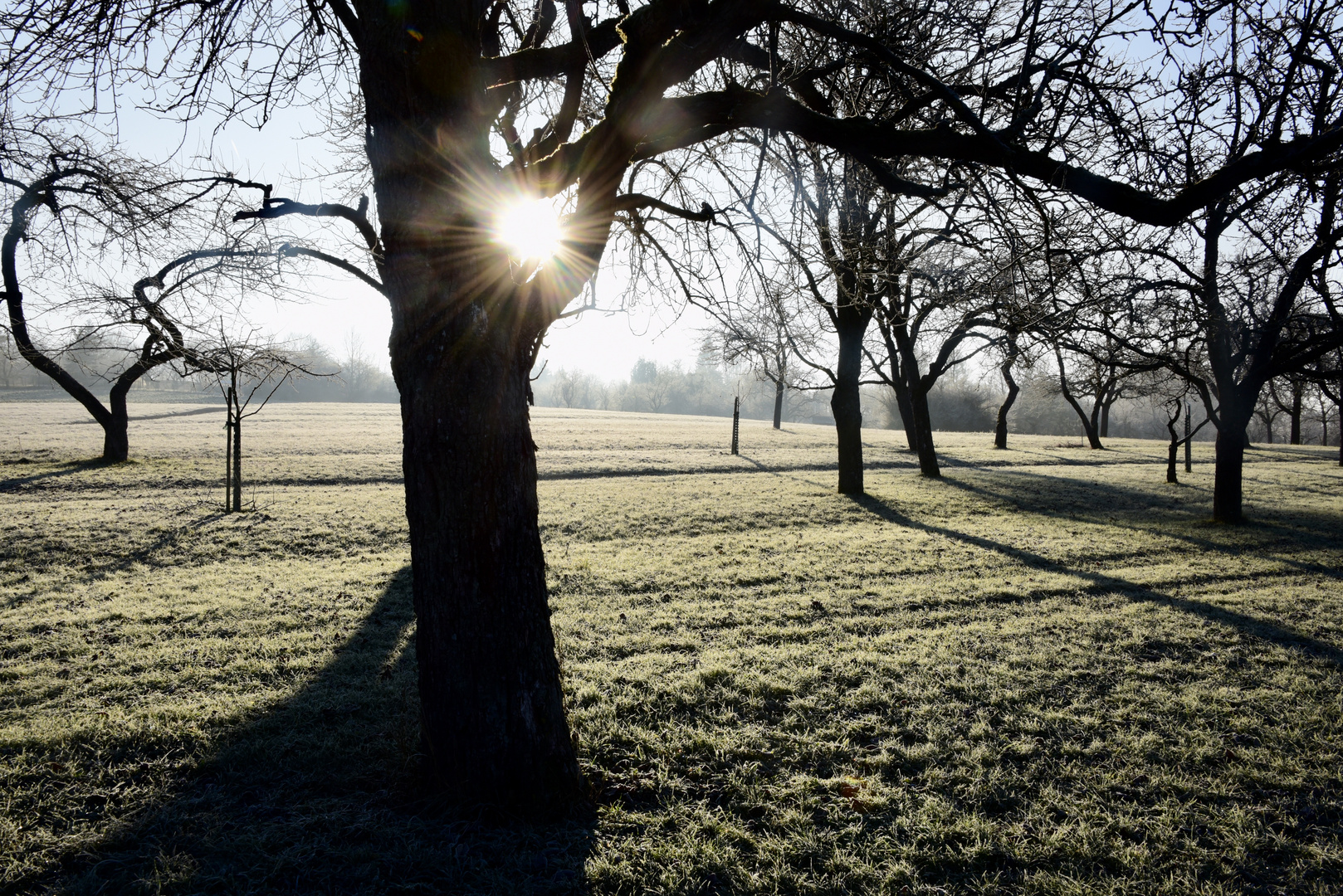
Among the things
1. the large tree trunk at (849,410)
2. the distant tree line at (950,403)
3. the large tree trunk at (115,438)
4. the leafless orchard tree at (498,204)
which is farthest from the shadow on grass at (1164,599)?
the large tree trunk at (115,438)

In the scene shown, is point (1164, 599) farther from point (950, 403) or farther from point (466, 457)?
point (950, 403)

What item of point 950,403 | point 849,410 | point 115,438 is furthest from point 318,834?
point 950,403

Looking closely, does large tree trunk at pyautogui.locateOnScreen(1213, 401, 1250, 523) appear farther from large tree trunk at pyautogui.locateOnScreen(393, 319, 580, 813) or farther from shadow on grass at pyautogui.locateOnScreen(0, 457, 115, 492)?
shadow on grass at pyautogui.locateOnScreen(0, 457, 115, 492)

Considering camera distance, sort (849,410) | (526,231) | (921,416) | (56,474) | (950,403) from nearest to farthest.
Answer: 1. (526,231)
2. (849,410)
3. (56,474)
4. (921,416)
5. (950,403)

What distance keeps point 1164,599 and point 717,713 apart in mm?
5777

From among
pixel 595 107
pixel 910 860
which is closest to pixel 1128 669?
pixel 910 860

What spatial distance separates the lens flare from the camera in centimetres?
299

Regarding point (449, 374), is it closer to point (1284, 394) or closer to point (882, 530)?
point (882, 530)

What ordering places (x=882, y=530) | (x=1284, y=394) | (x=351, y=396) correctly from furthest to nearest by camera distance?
(x=351, y=396), (x=1284, y=394), (x=882, y=530)

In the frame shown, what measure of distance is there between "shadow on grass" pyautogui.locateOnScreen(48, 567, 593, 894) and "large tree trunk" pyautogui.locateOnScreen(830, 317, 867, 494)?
37.4ft

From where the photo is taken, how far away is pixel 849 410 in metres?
13.6

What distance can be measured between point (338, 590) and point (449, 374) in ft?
16.4

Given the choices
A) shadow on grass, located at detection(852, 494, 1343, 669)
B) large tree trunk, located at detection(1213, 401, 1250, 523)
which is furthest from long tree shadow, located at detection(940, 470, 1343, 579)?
shadow on grass, located at detection(852, 494, 1343, 669)

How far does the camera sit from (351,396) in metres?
76.1
